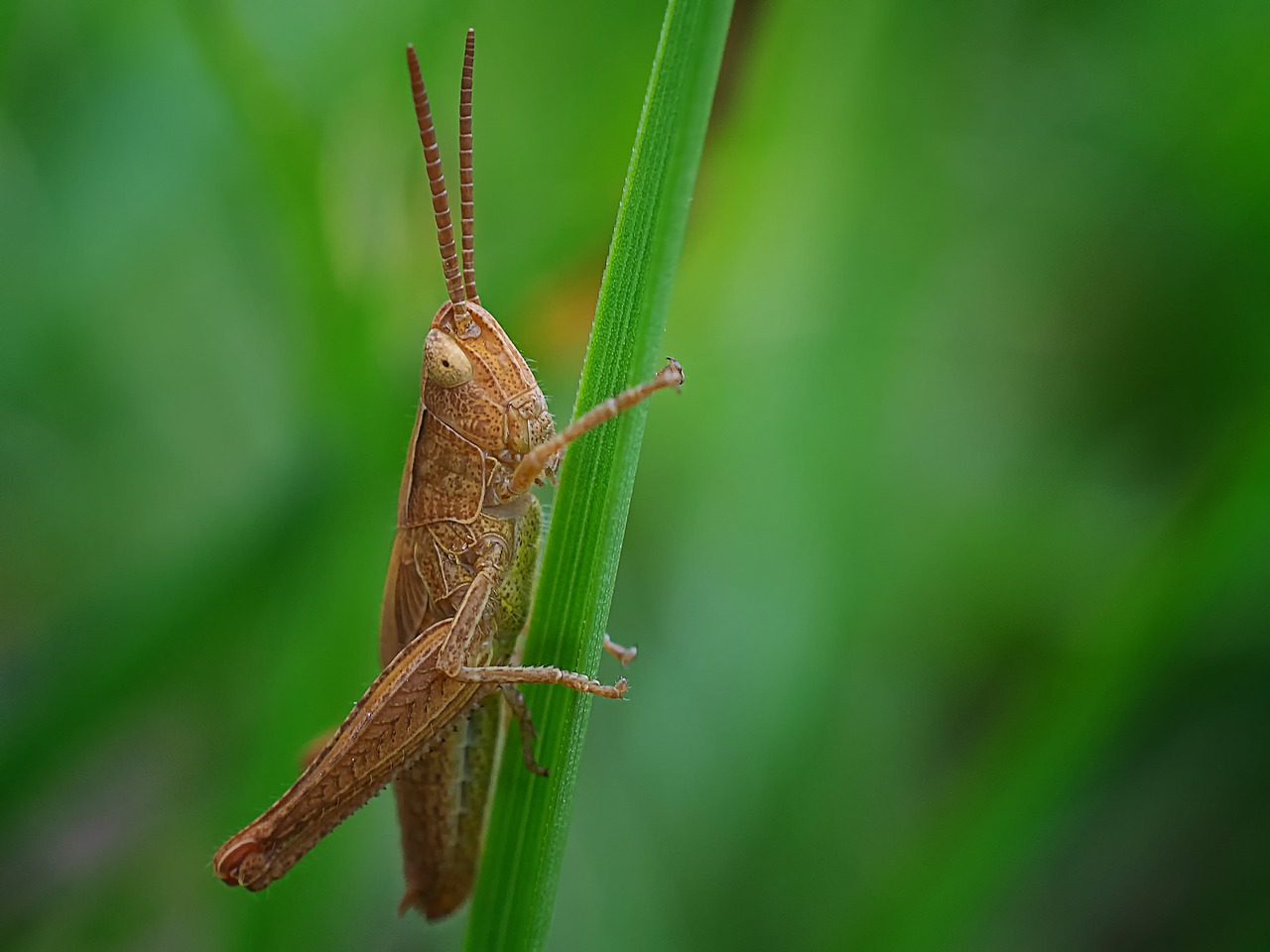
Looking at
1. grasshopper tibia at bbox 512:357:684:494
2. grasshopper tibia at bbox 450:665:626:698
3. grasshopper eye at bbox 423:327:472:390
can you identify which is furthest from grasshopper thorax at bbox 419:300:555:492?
grasshopper tibia at bbox 450:665:626:698

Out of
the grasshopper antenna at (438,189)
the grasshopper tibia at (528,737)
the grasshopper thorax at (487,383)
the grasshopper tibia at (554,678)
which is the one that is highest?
the grasshopper antenna at (438,189)

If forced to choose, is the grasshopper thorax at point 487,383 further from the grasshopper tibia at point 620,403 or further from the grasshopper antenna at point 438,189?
the grasshopper tibia at point 620,403

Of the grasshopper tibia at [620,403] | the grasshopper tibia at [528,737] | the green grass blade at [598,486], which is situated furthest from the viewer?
the grasshopper tibia at [528,737]

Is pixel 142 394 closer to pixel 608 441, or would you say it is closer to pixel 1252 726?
pixel 608 441

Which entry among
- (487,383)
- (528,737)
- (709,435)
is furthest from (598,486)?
(709,435)

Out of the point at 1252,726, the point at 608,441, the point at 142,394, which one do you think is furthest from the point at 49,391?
the point at 1252,726

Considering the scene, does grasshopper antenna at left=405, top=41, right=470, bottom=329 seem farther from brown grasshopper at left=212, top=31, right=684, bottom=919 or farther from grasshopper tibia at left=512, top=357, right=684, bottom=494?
grasshopper tibia at left=512, top=357, right=684, bottom=494

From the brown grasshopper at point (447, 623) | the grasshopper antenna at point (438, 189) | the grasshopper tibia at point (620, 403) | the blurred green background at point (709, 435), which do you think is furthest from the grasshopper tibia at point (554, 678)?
the grasshopper antenna at point (438, 189)

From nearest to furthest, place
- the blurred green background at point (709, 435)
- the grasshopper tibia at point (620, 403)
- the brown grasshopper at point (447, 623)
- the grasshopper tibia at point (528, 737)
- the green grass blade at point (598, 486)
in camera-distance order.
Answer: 1. the green grass blade at point (598, 486)
2. the grasshopper tibia at point (620, 403)
3. the grasshopper tibia at point (528, 737)
4. the brown grasshopper at point (447, 623)
5. the blurred green background at point (709, 435)
